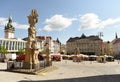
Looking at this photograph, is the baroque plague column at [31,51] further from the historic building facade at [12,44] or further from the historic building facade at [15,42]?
the historic building facade at [12,44]

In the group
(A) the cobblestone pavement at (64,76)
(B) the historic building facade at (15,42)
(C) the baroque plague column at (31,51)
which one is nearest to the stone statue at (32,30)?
(C) the baroque plague column at (31,51)

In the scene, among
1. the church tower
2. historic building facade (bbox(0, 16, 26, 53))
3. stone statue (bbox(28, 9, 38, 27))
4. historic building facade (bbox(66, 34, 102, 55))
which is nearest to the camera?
stone statue (bbox(28, 9, 38, 27))

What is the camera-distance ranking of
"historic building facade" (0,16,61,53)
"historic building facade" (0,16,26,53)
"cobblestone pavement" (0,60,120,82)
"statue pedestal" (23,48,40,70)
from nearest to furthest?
"cobblestone pavement" (0,60,120,82), "statue pedestal" (23,48,40,70), "historic building facade" (0,16,26,53), "historic building facade" (0,16,61,53)

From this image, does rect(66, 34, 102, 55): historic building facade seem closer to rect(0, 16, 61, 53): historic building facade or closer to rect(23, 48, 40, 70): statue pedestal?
rect(0, 16, 61, 53): historic building facade

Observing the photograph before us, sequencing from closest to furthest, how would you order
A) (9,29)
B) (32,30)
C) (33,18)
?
(32,30) < (33,18) < (9,29)

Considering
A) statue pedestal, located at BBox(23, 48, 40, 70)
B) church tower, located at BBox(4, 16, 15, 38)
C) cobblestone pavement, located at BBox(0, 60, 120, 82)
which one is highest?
church tower, located at BBox(4, 16, 15, 38)

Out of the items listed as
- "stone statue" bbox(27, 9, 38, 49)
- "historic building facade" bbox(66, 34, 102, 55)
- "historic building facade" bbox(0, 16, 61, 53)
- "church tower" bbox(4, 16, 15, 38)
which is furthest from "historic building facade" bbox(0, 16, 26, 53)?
"stone statue" bbox(27, 9, 38, 49)

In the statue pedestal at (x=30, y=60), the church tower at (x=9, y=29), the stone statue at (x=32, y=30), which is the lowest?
the statue pedestal at (x=30, y=60)

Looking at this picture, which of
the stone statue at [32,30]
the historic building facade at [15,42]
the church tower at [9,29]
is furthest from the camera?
the church tower at [9,29]

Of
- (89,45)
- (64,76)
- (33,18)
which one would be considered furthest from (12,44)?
(64,76)

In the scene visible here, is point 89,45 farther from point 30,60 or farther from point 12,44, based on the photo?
point 30,60

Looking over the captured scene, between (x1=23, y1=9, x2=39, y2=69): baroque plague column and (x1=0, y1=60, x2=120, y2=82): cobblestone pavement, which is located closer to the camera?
(x1=0, y1=60, x2=120, y2=82): cobblestone pavement

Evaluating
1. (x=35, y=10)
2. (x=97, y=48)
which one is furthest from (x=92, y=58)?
(x=97, y=48)

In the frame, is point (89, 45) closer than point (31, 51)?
No
